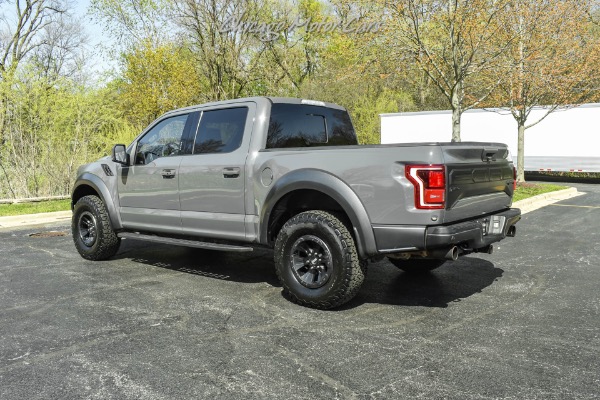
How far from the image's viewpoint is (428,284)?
5.39 metres

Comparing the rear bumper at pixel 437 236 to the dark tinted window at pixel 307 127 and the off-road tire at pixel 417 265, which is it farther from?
the dark tinted window at pixel 307 127

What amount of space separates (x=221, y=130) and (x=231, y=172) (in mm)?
602

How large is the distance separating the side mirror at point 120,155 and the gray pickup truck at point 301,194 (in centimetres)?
1

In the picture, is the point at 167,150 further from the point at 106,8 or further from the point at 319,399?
the point at 106,8

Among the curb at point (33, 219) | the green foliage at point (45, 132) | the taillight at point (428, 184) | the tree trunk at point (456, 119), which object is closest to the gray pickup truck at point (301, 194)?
the taillight at point (428, 184)

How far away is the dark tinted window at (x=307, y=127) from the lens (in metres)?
5.26

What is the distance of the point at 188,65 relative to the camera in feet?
71.6

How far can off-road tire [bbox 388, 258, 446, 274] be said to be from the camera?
227 inches

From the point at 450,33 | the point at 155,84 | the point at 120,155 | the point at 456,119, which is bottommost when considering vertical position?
the point at 120,155

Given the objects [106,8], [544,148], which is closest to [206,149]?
[544,148]

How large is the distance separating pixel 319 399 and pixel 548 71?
14.1 metres

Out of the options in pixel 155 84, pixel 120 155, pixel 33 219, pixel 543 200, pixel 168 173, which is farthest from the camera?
pixel 155 84

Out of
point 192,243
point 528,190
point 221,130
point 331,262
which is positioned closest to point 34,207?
point 192,243

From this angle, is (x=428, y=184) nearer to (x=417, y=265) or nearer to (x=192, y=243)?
(x=417, y=265)
